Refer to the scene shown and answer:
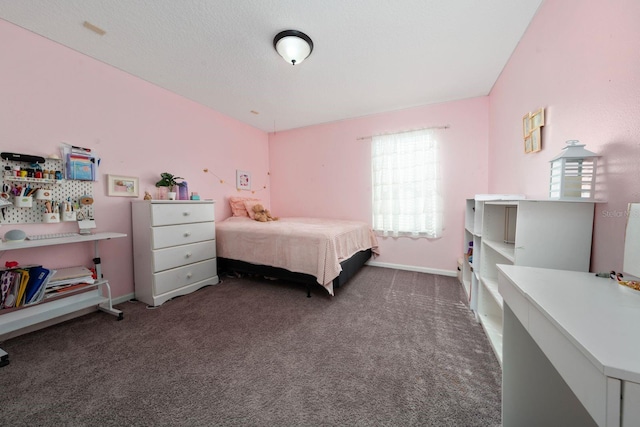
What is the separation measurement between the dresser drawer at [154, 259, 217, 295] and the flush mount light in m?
2.35

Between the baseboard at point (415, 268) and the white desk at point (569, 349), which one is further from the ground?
the white desk at point (569, 349)

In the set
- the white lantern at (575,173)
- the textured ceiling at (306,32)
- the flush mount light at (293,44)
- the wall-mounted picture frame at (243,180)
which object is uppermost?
the textured ceiling at (306,32)

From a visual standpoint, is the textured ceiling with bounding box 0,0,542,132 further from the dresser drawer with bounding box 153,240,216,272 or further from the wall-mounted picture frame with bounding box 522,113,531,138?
the dresser drawer with bounding box 153,240,216,272

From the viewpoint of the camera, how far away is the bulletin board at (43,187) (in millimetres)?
1667

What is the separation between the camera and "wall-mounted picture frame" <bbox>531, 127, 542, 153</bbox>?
5.11ft

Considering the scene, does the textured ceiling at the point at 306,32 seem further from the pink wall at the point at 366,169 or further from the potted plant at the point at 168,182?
the potted plant at the point at 168,182

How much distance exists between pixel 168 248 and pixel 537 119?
3.34 metres

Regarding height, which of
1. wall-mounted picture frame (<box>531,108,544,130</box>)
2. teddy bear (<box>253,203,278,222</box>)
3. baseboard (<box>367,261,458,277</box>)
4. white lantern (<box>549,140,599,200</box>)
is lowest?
baseboard (<box>367,261,458,277</box>)

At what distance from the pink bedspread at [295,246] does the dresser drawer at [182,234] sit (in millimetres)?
212

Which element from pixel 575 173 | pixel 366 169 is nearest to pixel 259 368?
pixel 575 173

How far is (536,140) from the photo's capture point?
62.6 inches

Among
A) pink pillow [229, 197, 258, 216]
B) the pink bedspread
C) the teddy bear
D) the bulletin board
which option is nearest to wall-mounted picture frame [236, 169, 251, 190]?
pink pillow [229, 197, 258, 216]

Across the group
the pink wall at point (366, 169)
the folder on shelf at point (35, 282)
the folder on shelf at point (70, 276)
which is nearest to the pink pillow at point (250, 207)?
the pink wall at point (366, 169)

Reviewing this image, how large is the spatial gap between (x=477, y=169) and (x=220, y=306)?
3.43 m
